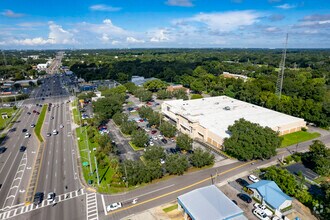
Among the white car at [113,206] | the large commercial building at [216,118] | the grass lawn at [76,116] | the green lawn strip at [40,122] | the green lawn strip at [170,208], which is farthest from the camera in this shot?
the grass lawn at [76,116]

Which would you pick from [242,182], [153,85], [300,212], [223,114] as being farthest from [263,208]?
[153,85]

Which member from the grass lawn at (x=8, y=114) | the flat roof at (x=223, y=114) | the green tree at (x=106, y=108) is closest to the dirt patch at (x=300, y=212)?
the flat roof at (x=223, y=114)

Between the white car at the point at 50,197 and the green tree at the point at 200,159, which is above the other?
the green tree at the point at 200,159

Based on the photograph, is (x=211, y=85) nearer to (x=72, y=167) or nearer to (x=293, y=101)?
(x=293, y=101)

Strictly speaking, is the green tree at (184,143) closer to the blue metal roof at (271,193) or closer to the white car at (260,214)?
the blue metal roof at (271,193)

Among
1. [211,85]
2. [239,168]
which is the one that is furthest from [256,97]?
[239,168]

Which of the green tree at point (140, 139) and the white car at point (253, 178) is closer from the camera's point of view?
the white car at point (253, 178)
